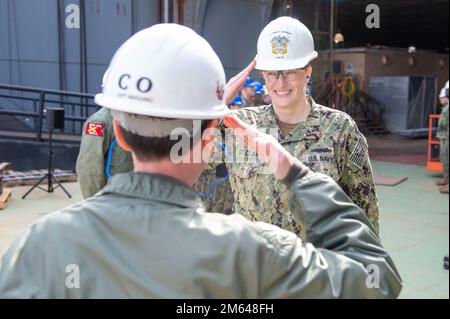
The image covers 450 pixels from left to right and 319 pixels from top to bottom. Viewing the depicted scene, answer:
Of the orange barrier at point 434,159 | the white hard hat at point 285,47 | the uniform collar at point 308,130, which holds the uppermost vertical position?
the white hard hat at point 285,47

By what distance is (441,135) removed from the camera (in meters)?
8.86

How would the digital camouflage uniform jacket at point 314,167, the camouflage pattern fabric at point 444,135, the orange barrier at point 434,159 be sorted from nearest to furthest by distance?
the digital camouflage uniform jacket at point 314,167 → the camouflage pattern fabric at point 444,135 → the orange barrier at point 434,159

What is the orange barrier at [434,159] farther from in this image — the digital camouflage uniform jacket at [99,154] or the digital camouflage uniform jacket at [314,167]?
the digital camouflage uniform jacket at [99,154]

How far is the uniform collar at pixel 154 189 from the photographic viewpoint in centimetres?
100

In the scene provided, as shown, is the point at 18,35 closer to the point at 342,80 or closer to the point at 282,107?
the point at 282,107

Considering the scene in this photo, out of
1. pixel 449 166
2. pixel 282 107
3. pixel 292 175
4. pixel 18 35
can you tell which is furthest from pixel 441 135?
pixel 292 175

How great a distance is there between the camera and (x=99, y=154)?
2621 mm

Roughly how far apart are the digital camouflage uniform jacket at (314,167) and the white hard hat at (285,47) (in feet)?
0.86

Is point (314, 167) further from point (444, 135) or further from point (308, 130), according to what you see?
point (444, 135)

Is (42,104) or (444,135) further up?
(42,104)

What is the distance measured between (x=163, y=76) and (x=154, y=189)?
225mm
